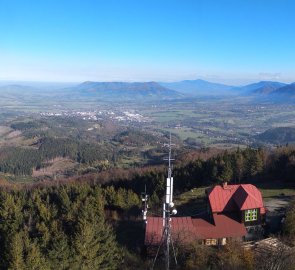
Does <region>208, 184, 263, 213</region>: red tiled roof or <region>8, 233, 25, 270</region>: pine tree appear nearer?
<region>8, 233, 25, 270</region>: pine tree

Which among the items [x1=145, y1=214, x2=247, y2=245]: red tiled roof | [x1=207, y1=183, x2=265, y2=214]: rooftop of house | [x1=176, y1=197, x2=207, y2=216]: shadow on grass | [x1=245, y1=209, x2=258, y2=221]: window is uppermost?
[x1=207, y1=183, x2=265, y2=214]: rooftop of house

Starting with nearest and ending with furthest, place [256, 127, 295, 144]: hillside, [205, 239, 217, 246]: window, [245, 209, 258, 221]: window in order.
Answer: [205, 239, 217, 246]: window
[245, 209, 258, 221]: window
[256, 127, 295, 144]: hillside

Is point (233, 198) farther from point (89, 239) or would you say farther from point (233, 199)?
point (89, 239)

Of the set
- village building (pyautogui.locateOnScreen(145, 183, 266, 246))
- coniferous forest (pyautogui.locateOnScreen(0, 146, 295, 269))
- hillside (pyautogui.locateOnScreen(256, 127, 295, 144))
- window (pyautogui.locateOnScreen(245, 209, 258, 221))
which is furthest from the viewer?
hillside (pyautogui.locateOnScreen(256, 127, 295, 144))

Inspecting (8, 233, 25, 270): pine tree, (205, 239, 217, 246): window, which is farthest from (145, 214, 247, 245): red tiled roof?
(8, 233, 25, 270): pine tree

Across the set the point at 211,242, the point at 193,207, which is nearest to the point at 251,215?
the point at 211,242

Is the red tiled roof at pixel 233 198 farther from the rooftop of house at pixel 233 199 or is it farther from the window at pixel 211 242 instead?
the window at pixel 211 242

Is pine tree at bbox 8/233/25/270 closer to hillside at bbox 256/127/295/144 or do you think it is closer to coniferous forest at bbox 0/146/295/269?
coniferous forest at bbox 0/146/295/269

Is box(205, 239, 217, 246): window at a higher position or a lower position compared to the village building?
lower
